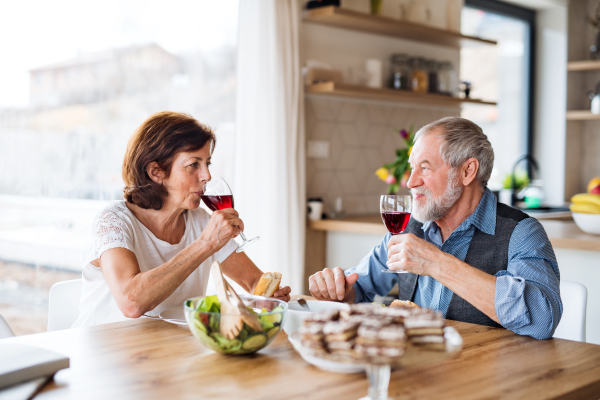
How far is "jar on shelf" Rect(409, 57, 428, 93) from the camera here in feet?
12.2

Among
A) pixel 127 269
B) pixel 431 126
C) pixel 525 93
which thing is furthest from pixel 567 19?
pixel 127 269

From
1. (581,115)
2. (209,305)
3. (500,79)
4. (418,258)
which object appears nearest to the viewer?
(209,305)

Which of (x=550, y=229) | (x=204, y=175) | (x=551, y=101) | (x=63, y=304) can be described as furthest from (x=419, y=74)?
(x=63, y=304)

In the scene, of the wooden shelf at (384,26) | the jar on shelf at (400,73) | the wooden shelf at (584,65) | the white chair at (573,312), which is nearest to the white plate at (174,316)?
the white chair at (573,312)

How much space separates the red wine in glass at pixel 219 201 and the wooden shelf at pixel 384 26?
190 cm

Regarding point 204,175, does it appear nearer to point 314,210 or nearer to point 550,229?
point 314,210

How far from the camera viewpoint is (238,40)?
3021mm

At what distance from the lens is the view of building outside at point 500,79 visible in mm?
4719

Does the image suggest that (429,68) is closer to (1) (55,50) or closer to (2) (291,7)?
(2) (291,7)

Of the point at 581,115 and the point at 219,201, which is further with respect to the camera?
the point at 581,115

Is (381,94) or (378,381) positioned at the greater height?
(381,94)

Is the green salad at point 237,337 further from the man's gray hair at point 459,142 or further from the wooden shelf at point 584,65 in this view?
the wooden shelf at point 584,65

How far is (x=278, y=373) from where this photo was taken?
101 centimetres

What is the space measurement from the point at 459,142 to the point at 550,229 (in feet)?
4.05
